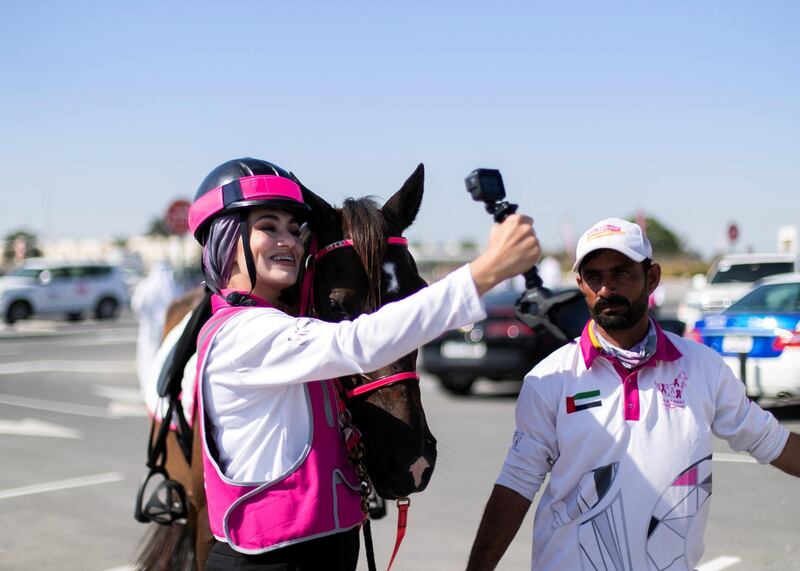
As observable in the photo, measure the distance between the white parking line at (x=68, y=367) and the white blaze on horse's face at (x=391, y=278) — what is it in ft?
47.0

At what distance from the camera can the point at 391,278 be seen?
2592 millimetres

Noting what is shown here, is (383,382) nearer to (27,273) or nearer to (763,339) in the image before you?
(763,339)

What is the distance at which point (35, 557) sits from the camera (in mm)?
5680

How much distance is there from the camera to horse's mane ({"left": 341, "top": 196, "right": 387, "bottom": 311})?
257 cm

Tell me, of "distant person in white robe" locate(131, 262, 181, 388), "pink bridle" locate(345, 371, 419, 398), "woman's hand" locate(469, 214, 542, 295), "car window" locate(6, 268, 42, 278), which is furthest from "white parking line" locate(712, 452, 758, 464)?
"car window" locate(6, 268, 42, 278)

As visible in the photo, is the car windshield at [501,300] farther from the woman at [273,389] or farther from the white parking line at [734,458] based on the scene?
the woman at [273,389]

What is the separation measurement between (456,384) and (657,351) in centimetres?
974

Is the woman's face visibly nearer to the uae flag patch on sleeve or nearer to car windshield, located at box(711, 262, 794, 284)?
the uae flag patch on sleeve

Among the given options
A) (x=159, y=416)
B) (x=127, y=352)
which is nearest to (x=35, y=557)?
(x=159, y=416)

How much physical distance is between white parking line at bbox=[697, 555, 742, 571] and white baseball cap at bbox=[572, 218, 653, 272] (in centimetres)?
319

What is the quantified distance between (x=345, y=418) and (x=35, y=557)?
13.7 feet

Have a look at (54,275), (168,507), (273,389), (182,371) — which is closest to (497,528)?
(273,389)

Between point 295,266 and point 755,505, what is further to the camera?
point 755,505

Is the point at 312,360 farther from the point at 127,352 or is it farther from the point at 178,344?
the point at 127,352
